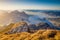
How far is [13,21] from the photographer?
241 inches

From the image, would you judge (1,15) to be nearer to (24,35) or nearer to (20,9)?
(20,9)

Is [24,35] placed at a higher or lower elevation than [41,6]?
lower

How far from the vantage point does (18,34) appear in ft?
19.7

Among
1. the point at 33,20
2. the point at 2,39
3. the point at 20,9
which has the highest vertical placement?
the point at 20,9

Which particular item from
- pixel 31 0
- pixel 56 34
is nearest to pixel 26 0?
pixel 31 0

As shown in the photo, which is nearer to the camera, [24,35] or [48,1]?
[24,35]

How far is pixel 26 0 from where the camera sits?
638cm

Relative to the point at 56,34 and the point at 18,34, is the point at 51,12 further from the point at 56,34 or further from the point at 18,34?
the point at 18,34

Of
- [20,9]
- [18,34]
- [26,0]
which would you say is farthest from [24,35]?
[26,0]

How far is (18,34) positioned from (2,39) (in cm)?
68

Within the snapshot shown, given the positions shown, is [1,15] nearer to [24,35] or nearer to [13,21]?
[13,21]

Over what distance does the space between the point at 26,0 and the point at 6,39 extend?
185 cm

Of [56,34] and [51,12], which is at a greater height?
[51,12]

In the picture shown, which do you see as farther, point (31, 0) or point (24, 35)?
point (31, 0)
